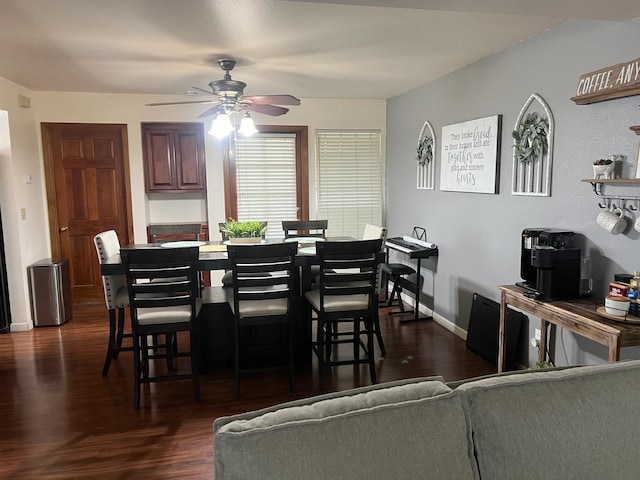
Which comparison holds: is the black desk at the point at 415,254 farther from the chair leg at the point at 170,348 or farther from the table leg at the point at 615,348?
the table leg at the point at 615,348

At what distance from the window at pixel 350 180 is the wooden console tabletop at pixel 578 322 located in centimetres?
327

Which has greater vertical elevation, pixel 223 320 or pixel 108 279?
pixel 108 279

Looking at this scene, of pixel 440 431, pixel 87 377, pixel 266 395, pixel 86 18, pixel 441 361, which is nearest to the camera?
pixel 440 431

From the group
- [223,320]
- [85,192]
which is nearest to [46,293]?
[85,192]

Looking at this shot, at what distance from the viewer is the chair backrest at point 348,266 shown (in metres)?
3.28

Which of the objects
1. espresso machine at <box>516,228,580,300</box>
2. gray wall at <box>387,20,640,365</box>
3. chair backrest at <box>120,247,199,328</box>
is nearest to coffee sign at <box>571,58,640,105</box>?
gray wall at <box>387,20,640,365</box>

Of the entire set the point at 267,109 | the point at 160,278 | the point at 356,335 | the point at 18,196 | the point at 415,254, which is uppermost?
the point at 267,109

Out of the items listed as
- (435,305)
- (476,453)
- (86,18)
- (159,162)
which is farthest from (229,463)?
(159,162)

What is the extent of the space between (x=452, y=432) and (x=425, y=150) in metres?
4.14

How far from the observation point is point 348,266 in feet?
10.9

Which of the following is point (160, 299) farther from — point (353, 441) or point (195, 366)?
point (353, 441)

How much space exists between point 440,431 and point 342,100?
5.27 m

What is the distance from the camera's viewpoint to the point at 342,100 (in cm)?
602

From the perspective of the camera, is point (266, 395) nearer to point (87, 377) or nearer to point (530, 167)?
point (87, 377)
